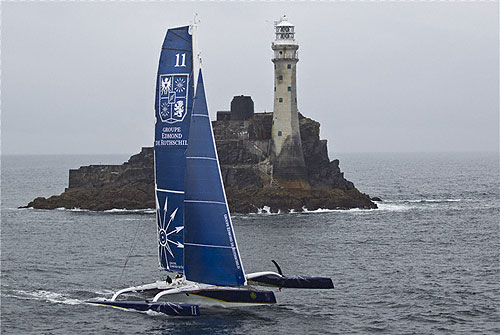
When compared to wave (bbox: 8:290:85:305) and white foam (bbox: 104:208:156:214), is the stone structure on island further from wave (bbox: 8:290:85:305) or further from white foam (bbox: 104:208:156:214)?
wave (bbox: 8:290:85:305)

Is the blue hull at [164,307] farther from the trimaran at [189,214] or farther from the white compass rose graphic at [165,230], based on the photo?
the white compass rose graphic at [165,230]

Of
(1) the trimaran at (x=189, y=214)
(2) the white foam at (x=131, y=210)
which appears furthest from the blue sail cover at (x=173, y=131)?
(2) the white foam at (x=131, y=210)

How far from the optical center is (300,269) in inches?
1641

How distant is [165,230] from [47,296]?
6.55m

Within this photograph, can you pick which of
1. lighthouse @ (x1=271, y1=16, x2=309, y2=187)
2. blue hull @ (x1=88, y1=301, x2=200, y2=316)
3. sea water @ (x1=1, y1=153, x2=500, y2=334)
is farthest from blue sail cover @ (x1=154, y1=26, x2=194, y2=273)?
lighthouse @ (x1=271, y1=16, x2=309, y2=187)

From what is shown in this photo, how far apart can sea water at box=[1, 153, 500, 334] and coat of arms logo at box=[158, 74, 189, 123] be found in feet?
25.9

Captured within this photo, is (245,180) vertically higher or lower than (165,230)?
higher

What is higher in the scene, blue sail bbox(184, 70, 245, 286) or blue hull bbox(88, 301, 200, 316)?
blue sail bbox(184, 70, 245, 286)

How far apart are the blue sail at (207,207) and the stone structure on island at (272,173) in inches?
1563

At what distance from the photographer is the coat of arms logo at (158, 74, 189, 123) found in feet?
106

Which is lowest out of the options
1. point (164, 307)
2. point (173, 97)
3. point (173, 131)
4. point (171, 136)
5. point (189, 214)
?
point (164, 307)

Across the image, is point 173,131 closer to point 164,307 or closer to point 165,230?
point 165,230

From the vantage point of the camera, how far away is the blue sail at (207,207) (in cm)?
3045

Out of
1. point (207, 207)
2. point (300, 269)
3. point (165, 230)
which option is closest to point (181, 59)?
point (207, 207)
